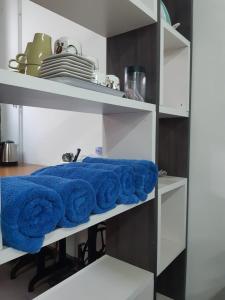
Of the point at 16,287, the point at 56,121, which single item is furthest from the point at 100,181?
the point at 16,287

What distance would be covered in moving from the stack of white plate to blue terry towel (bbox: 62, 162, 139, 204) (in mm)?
267

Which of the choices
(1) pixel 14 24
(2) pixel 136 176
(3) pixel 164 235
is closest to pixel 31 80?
(2) pixel 136 176

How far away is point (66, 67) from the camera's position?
0.57 meters

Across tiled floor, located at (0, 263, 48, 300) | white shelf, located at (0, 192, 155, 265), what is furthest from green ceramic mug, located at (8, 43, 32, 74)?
tiled floor, located at (0, 263, 48, 300)

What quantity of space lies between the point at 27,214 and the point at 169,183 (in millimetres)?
815

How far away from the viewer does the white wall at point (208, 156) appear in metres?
1.13

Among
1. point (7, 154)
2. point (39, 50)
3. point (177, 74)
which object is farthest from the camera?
point (7, 154)

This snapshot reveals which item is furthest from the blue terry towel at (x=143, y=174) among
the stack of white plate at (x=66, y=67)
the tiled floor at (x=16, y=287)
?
the tiled floor at (x=16, y=287)

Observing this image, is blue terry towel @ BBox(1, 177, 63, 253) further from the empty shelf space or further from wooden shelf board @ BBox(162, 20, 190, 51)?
wooden shelf board @ BBox(162, 20, 190, 51)

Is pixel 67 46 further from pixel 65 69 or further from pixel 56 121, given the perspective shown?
pixel 56 121

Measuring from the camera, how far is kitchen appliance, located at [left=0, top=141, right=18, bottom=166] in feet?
7.60

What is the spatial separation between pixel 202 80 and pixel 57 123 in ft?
4.45

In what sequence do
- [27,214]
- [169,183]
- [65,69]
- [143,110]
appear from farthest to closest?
[169,183], [143,110], [65,69], [27,214]

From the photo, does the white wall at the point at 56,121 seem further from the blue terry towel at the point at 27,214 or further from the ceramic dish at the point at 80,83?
the blue terry towel at the point at 27,214
